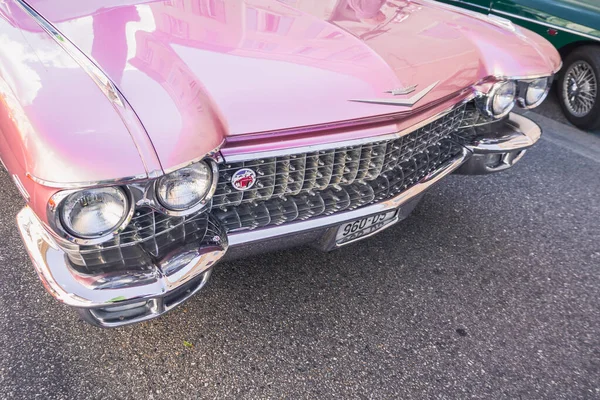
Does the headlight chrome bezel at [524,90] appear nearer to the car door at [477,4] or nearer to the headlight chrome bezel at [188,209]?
the headlight chrome bezel at [188,209]

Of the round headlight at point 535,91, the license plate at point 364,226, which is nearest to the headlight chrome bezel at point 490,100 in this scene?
the round headlight at point 535,91

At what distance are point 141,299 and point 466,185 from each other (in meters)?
2.46

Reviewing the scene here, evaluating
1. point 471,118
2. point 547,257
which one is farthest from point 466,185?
point 471,118

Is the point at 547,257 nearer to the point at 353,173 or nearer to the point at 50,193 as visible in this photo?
the point at 353,173

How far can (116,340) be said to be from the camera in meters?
2.25

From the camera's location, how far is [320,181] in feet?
7.00

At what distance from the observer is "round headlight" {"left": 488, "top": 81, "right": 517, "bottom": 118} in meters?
2.53

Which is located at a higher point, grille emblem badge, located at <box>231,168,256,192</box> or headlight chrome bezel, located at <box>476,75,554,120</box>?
headlight chrome bezel, located at <box>476,75,554,120</box>

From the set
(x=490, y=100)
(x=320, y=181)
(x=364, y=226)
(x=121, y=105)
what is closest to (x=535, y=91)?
(x=490, y=100)

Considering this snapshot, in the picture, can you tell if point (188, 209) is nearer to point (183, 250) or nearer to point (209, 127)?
point (183, 250)

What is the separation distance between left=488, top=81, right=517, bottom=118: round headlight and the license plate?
2.30ft

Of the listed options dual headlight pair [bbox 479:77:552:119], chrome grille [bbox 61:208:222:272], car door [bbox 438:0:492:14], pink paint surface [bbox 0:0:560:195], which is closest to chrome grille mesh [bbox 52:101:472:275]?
chrome grille [bbox 61:208:222:272]

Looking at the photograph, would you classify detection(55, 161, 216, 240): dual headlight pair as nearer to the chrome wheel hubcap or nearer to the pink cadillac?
the pink cadillac

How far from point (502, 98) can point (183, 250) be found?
1.65 meters
